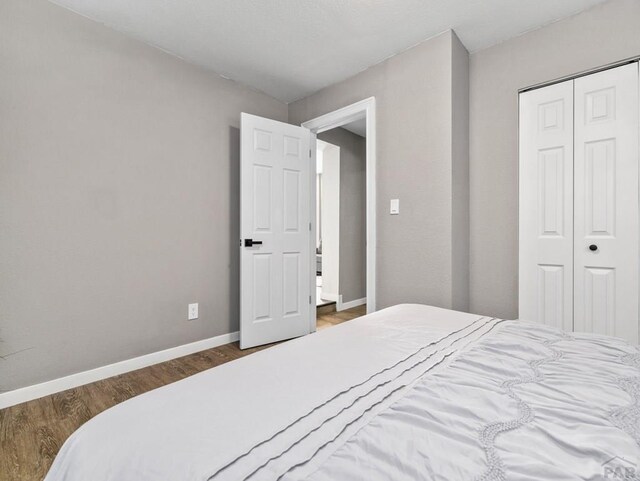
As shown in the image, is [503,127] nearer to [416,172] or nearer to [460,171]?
[460,171]

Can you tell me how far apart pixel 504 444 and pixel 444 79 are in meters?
2.41

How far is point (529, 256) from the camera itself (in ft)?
7.49

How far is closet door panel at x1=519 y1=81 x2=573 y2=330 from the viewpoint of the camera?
214 centimetres

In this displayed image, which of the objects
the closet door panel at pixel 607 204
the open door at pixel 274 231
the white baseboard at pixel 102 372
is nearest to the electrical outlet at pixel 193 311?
the white baseboard at pixel 102 372

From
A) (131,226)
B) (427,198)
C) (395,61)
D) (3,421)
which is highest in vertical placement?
(395,61)

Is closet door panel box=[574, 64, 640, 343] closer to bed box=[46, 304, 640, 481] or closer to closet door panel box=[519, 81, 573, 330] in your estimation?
closet door panel box=[519, 81, 573, 330]

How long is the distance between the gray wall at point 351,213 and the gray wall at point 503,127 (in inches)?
80.9

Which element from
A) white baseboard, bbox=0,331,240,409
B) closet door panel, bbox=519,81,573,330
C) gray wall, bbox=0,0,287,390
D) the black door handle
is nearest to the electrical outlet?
gray wall, bbox=0,0,287,390

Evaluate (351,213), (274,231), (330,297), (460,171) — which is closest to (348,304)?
(330,297)

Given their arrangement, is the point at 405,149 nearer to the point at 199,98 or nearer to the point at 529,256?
the point at 529,256

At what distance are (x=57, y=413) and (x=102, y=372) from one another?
421mm

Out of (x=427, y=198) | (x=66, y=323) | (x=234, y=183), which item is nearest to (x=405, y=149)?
(x=427, y=198)

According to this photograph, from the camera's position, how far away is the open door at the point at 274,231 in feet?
9.37

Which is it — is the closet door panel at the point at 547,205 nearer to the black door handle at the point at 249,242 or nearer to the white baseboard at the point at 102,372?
the black door handle at the point at 249,242
